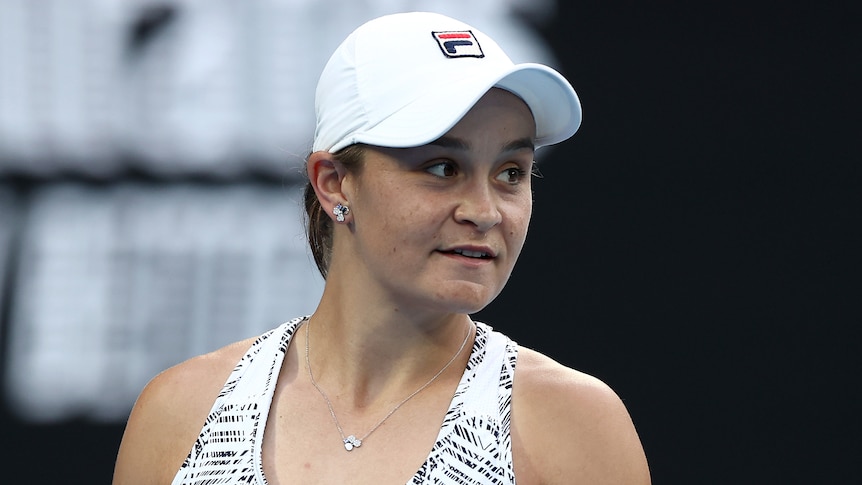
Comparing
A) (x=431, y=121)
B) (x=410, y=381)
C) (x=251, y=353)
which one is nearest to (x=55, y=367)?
(x=251, y=353)

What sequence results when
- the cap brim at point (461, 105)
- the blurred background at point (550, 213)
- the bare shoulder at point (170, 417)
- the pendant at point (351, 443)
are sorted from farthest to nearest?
the blurred background at point (550, 213)
the bare shoulder at point (170, 417)
the pendant at point (351, 443)
the cap brim at point (461, 105)

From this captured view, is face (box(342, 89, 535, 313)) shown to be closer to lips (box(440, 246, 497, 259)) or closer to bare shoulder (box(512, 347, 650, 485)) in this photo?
lips (box(440, 246, 497, 259))

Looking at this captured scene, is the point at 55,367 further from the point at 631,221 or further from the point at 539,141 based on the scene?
the point at 539,141

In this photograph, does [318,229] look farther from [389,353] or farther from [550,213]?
[550,213]

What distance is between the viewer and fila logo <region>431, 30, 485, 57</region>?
1.77 m

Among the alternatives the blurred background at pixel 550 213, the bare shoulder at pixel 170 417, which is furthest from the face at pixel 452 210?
the blurred background at pixel 550 213

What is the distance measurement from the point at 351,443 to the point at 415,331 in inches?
7.3

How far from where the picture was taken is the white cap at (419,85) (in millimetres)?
1693

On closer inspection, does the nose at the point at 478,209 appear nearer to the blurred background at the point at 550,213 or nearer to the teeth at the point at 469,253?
the teeth at the point at 469,253

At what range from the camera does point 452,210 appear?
1710 millimetres

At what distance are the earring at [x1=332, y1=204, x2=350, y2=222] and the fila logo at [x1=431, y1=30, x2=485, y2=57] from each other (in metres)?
0.26

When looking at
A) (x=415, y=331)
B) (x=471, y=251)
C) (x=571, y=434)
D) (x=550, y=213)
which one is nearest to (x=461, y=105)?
(x=471, y=251)

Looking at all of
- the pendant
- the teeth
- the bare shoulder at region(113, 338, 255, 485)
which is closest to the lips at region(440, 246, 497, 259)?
the teeth

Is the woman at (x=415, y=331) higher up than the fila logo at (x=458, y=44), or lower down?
lower down
